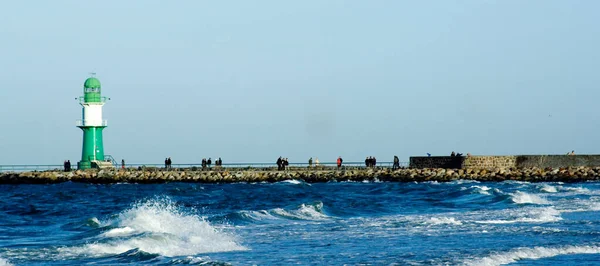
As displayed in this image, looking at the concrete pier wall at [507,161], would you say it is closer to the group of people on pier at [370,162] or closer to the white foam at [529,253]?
the group of people on pier at [370,162]

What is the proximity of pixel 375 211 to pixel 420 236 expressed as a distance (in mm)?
8457

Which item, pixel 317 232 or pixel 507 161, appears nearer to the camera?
pixel 317 232

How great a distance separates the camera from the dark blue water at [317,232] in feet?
46.0

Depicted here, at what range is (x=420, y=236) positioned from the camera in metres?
17.0

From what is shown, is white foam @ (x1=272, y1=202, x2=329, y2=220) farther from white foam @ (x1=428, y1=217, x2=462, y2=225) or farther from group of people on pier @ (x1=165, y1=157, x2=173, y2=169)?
group of people on pier @ (x1=165, y1=157, x2=173, y2=169)

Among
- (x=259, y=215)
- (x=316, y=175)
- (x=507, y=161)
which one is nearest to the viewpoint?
(x=259, y=215)

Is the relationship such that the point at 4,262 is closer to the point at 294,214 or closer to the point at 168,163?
the point at 294,214

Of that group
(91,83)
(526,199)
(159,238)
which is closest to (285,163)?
(91,83)

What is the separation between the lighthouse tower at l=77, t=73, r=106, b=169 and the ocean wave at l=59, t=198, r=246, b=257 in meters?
31.8

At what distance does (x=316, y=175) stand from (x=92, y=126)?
11.7m

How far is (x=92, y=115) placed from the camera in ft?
170

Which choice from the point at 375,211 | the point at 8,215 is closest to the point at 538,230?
the point at 375,211

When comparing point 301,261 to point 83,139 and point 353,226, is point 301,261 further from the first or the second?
point 83,139

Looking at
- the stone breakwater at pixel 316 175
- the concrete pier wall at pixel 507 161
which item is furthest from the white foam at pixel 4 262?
the concrete pier wall at pixel 507 161
